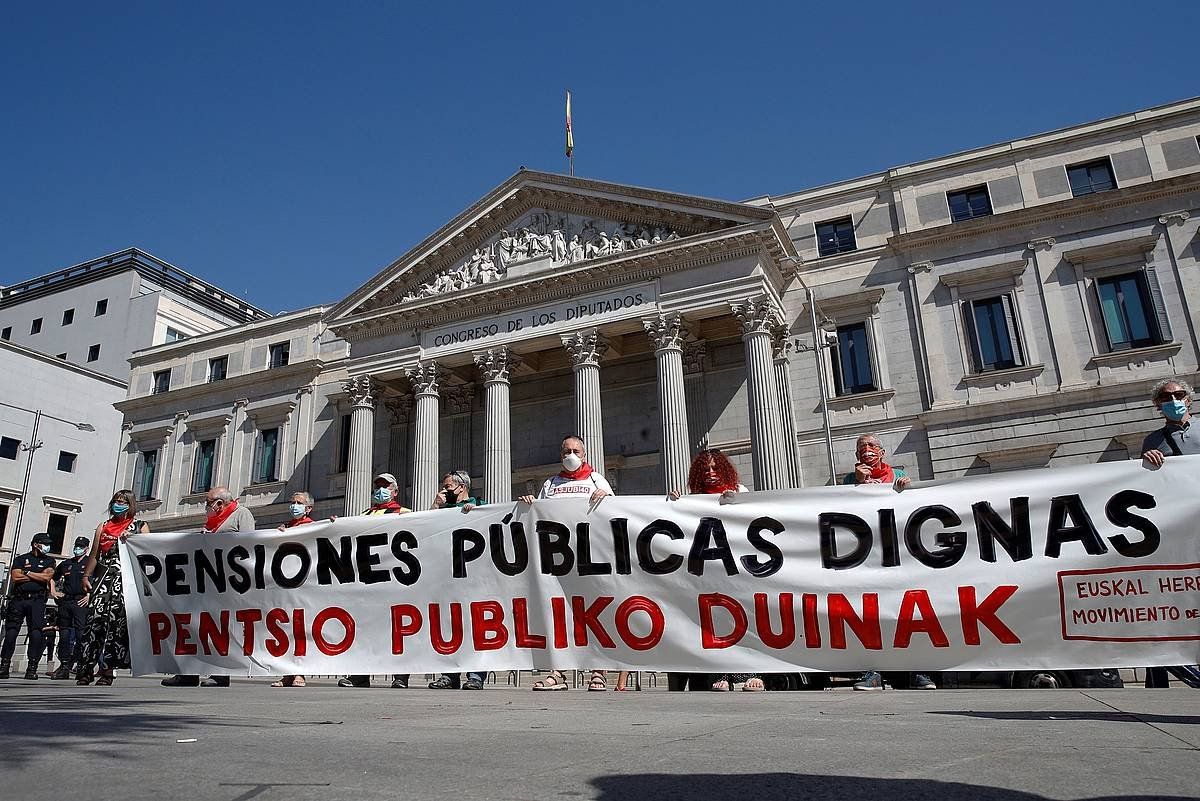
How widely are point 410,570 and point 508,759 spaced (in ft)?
17.4

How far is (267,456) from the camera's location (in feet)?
123

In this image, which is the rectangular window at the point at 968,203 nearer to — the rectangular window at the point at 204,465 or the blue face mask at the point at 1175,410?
the blue face mask at the point at 1175,410

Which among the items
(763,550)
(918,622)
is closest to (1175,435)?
(918,622)

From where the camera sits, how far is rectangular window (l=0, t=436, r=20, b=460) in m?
46.2

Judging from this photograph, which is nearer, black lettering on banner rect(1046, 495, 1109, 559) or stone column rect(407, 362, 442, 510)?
black lettering on banner rect(1046, 495, 1109, 559)

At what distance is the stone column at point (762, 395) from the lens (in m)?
23.2

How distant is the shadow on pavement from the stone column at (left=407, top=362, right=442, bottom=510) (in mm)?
25516

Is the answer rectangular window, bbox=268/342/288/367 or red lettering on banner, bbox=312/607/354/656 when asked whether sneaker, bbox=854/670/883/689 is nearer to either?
red lettering on banner, bbox=312/607/354/656

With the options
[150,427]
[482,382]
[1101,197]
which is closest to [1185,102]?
[1101,197]

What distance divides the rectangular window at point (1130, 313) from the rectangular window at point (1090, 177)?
10.5 ft

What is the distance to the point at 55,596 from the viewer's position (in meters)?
12.2

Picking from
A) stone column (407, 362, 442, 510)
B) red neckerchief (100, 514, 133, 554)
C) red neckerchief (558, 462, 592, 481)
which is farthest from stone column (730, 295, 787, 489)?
red neckerchief (100, 514, 133, 554)

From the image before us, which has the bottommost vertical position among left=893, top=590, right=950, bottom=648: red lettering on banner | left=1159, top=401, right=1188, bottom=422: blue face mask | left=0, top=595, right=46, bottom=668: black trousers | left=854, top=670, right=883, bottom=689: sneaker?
left=854, top=670, right=883, bottom=689: sneaker

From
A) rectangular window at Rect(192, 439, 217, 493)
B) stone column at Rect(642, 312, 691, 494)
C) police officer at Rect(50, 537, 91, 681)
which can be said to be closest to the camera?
police officer at Rect(50, 537, 91, 681)
